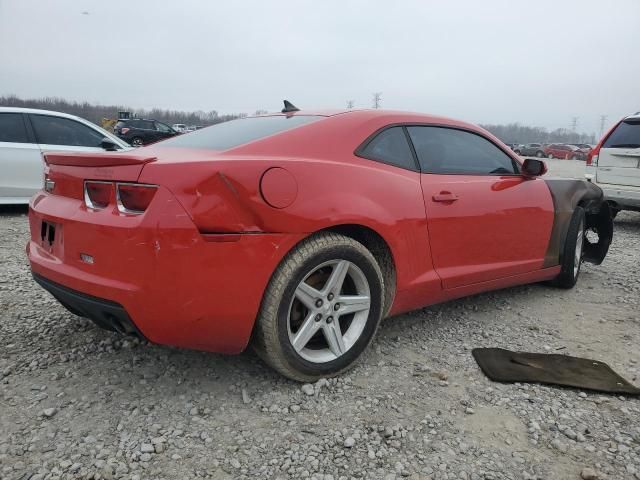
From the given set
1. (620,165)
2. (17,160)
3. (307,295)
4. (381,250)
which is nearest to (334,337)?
(307,295)

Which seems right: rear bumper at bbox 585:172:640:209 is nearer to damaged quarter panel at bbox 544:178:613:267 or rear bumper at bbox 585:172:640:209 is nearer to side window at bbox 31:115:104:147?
damaged quarter panel at bbox 544:178:613:267

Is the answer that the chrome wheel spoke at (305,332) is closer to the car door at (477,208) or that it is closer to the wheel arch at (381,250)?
the wheel arch at (381,250)

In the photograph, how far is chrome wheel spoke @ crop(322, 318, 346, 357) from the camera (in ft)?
8.07

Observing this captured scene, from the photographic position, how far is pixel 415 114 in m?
3.10

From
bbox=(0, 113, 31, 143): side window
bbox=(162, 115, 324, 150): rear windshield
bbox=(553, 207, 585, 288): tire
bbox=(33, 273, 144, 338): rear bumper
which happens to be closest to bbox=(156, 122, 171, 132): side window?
bbox=(0, 113, 31, 143): side window

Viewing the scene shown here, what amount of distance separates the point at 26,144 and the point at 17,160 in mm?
251

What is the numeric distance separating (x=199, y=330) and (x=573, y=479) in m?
1.60

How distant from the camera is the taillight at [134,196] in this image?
2014 millimetres

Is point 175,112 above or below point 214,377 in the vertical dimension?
above

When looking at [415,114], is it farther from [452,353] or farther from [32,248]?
[32,248]

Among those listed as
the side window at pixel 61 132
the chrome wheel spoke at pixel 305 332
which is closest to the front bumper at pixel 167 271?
Result: the chrome wheel spoke at pixel 305 332

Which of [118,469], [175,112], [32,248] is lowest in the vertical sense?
[118,469]

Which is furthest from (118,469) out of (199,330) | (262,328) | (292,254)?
(292,254)

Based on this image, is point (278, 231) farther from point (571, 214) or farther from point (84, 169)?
point (571, 214)
